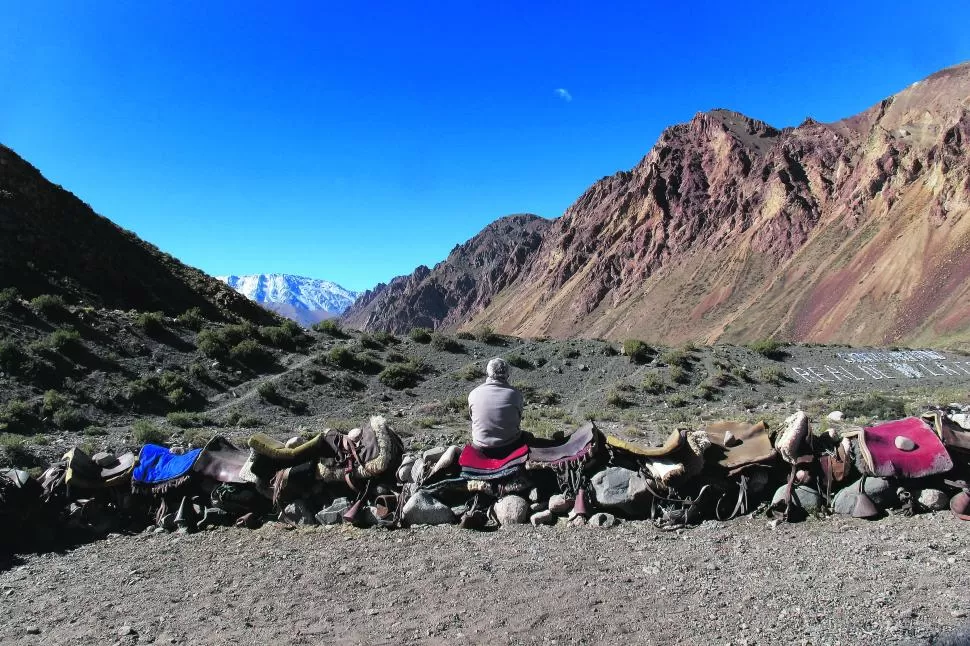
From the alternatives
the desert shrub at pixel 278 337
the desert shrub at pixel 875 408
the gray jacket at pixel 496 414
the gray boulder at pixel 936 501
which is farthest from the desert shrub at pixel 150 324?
the gray boulder at pixel 936 501

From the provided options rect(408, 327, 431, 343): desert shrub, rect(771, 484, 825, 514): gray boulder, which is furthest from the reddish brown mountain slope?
rect(771, 484, 825, 514): gray boulder

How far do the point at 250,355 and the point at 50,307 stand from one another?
24.2 ft

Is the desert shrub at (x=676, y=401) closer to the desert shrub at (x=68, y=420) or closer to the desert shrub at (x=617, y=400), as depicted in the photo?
the desert shrub at (x=617, y=400)

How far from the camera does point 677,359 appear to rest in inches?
967

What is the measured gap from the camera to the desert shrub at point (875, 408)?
15.0 meters

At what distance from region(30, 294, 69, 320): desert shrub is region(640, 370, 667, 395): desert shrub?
2214 cm

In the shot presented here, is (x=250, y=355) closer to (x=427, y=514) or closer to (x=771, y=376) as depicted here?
(x=427, y=514)

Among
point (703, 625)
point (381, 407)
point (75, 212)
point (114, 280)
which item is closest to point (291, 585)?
point (703, 625)

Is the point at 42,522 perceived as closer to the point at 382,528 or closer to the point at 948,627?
the point at 382,528

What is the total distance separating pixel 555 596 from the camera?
5066mm

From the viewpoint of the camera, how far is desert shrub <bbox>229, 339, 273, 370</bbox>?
23.0m

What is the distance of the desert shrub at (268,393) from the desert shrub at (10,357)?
7123 millimetres

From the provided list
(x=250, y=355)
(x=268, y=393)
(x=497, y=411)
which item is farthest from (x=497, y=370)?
(x=250, y=355)

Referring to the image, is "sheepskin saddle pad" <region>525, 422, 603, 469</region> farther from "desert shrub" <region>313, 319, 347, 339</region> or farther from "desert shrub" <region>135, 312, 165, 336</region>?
"desert shrub" <region>313, 319, 347, 339</region>
